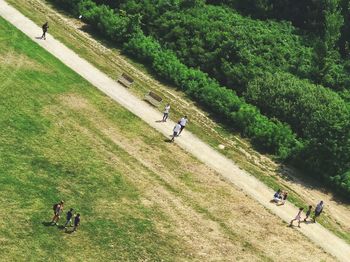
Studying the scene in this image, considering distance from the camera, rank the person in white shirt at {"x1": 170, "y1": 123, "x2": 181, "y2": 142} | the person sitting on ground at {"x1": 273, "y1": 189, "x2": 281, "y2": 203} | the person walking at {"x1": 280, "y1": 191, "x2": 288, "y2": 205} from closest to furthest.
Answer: the person walking at {"x1": 280, "y1": 191, "x2": 288, "y2": 205}, the person sitting on ground at {"x1": 273, "y1": 189, "x2": 281, "y2": 203}, the person in white shirt at {"x1": 170, "y1": 123, "x2": 181, "y2": 142}

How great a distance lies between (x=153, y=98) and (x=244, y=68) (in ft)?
33.9

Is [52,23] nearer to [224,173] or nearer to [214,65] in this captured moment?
[214,65]

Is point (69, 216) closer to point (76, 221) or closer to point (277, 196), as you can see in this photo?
point (76, 221)

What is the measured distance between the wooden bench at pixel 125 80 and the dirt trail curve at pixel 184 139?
1.53ft

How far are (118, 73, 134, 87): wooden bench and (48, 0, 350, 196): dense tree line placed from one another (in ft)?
14.4

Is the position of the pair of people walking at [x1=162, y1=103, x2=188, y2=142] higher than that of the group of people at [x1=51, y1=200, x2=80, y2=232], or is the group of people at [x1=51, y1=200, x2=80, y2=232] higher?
the pair of people walking at [x1=162, y1=103, x2=188, y2=142]

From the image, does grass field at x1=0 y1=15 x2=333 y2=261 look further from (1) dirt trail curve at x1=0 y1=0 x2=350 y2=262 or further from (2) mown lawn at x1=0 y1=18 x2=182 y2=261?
(1) dirt trail curve at x1=0 y1=0 x2=350 y2=262

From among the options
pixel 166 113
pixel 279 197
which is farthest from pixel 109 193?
pixel 279 197

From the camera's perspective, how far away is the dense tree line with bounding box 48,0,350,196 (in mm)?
45781

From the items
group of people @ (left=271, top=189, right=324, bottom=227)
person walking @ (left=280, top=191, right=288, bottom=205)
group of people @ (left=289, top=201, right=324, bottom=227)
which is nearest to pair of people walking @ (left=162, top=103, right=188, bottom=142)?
group of people @ (left=271, top=189, right=324, bottom=227)

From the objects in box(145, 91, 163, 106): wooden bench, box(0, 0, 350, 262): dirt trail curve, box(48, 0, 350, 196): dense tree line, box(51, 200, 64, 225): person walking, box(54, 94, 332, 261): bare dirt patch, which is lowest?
box(51, 200, 64, 225): person walking

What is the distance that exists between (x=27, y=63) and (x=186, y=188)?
68.2 feet

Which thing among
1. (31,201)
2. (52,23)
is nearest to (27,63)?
(52,23)

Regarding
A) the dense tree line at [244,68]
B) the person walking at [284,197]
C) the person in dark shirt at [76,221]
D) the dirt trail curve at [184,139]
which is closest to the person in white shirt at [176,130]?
the dirt trail curve at [184,139]
